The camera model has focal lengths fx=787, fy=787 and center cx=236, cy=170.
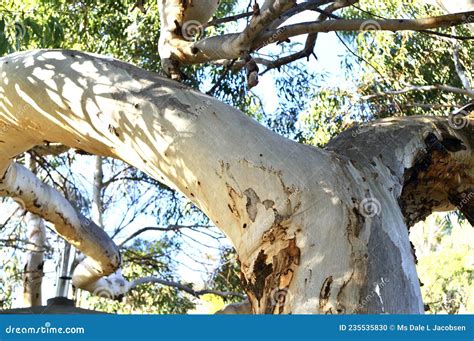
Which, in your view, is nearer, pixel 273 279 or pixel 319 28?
pixel 273 279

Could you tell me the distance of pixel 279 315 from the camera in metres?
1.92

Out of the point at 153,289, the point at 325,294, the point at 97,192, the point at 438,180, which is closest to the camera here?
the point at 325,294

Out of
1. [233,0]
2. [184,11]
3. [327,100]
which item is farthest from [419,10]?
[184,11]

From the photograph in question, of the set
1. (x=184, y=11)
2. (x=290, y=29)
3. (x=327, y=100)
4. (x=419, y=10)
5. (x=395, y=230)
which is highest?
(x=419, y=10)

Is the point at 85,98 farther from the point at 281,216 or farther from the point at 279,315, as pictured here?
the point at 279,315

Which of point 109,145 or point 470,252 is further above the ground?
point 470,252

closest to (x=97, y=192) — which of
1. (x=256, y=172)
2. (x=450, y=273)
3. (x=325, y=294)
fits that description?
(x=256, y=172)

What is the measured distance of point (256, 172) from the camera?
203 cm

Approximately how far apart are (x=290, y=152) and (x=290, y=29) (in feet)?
2.20

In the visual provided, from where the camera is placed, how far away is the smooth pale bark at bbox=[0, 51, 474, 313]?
6.27 feet

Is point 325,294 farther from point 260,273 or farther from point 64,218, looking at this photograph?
point 64,218

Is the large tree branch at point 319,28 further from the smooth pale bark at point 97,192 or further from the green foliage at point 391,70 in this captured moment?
the smooth pale bark at point 97,192

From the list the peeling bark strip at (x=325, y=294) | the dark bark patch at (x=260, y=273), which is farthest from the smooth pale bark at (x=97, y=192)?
the peeling bark strip at (x=325, y=294)

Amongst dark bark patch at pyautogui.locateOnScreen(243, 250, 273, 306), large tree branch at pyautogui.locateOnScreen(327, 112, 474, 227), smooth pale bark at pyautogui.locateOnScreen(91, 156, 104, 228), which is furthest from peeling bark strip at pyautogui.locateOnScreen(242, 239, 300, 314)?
smooth pale bark at pyautogui.locateOnScreen(91, 156, 104, 228)
